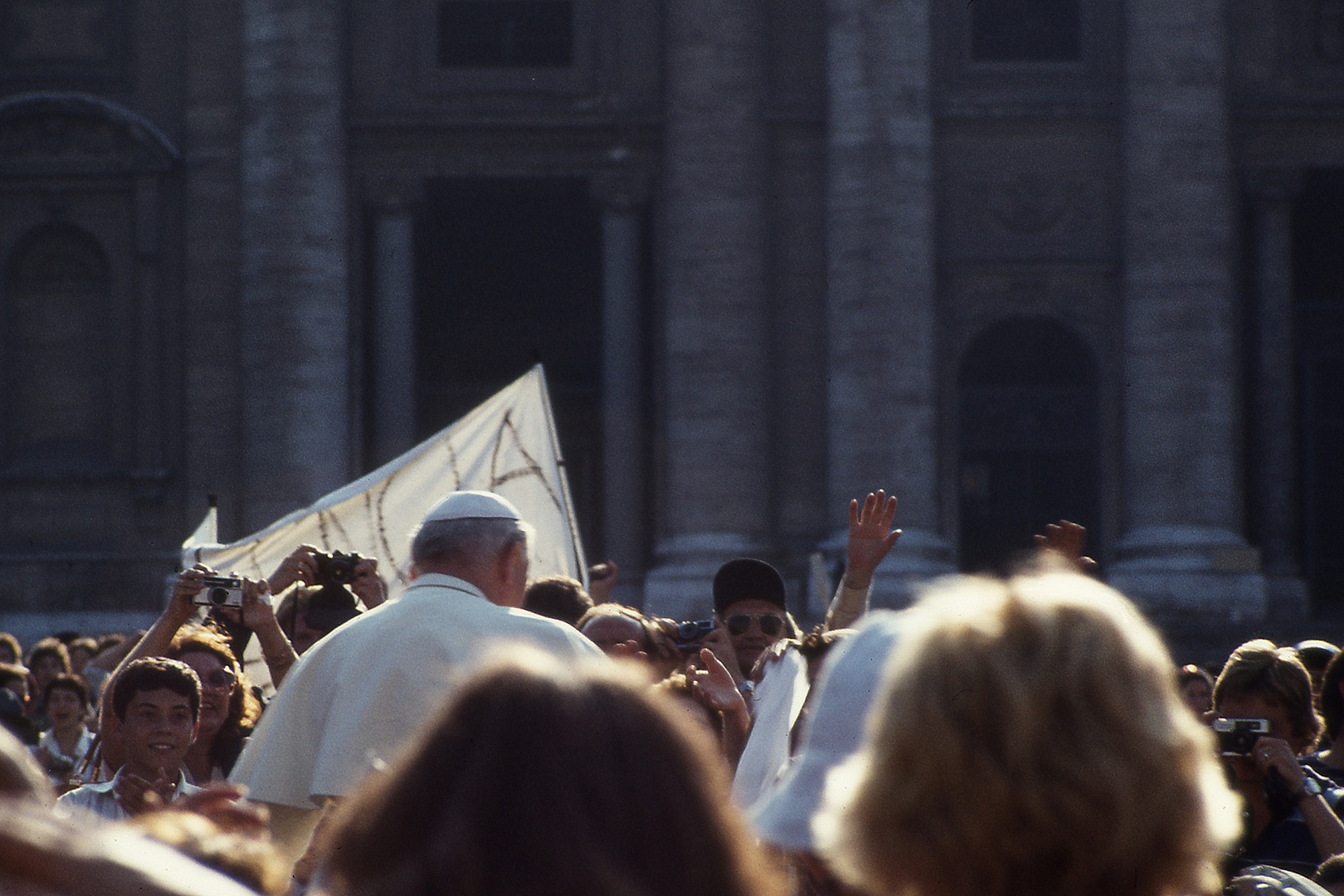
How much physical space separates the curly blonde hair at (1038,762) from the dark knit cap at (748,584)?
520 cm

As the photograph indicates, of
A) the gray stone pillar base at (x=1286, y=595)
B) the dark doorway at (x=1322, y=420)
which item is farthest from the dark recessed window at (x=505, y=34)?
the gray stone pillar base at (x=1286, y=595)

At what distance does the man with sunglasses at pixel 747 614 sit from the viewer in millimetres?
7508

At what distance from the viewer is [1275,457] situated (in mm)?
25969

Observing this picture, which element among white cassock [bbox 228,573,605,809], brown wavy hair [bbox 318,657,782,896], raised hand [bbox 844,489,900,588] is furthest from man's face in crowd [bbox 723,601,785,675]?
brown wavy hair [bbox 318,657,782,896]

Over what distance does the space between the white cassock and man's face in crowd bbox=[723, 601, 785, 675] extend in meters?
2.44

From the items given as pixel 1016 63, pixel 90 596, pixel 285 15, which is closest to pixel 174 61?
pixel 285 15

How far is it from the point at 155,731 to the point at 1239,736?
3224 millimetres

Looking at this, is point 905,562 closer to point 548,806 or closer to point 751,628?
point 751,628

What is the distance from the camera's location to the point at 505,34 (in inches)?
1057

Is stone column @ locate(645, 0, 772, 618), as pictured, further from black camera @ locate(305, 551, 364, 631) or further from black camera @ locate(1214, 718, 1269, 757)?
black camera @ locate(1214, 718, 1269, 757)

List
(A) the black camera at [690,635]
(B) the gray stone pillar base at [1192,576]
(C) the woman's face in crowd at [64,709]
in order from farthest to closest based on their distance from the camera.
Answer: (B) the gray stone pillar base at [1192,576] < (C) the woman's face in crowd at [64,709] < (A) the black camera at [690,635]

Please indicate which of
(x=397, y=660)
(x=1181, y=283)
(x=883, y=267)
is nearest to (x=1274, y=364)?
(x=1181, y=283)

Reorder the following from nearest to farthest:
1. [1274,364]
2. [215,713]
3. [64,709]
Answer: [215,713]
[64,709]
[1274,364]

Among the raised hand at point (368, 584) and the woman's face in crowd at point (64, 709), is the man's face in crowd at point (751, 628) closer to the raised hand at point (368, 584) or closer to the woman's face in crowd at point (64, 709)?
Result: the raised hand at point (368, 584)
